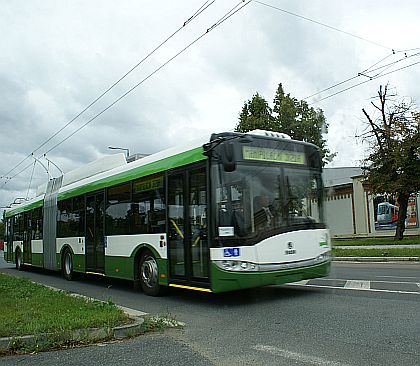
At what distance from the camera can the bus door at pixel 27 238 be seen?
2038cm

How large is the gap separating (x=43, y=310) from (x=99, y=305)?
0.91 m

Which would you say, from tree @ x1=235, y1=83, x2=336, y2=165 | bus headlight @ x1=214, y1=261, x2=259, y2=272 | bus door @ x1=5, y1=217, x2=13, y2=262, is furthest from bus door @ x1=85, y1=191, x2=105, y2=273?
tree @ x1=235, y1=83, x2=336, y2=165

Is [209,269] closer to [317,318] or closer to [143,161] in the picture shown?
[317,318]

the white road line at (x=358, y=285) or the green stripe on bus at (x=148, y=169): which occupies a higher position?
the green stripe on bus at (x=148, y=169)

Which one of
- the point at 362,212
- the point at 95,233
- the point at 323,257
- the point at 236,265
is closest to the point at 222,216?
the point at 236,265

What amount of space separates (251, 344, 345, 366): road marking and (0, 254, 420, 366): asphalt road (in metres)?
0.01

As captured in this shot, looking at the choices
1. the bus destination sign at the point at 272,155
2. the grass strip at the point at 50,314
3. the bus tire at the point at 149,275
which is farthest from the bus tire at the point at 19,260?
the bus destination sign at the point at 272,155

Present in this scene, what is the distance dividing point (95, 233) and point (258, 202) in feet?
20.8

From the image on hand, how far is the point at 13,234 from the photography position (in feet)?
76.2

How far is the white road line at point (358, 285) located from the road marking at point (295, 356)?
512 cm

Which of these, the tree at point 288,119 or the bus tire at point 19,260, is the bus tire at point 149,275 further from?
the tree at point 288,119

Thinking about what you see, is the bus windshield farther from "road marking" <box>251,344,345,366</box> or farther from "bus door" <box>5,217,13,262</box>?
"bus door" <box>5,217,13,262</box>

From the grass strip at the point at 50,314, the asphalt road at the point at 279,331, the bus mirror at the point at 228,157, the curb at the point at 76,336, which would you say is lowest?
the asphalt road at the point at 279,331

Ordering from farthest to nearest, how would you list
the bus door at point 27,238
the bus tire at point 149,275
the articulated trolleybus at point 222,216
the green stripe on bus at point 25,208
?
1. the bus door at point 27,238
2. the green stripe on bus at point 25,208
3. the bus tire at point 149,275
4. the articulated trolleybus at point 222,216
